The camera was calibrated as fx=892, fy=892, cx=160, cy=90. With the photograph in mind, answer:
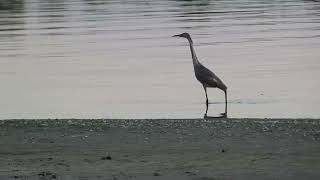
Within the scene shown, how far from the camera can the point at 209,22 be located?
165 ft

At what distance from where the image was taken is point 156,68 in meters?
26.2

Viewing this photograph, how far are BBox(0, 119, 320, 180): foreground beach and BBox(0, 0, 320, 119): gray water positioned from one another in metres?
3.12

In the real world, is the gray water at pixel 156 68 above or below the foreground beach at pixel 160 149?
below

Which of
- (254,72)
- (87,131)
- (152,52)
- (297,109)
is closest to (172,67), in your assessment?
(254,72)

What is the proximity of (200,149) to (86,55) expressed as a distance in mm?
20504

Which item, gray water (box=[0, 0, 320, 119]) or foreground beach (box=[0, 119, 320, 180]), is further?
gray water (box=[0, 0, 320, 119])

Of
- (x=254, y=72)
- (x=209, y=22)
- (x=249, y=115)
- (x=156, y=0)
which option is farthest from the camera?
(x=156, y=0)

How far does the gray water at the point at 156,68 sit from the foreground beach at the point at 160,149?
3.12 metres

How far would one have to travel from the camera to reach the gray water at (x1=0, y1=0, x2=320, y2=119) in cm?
1845

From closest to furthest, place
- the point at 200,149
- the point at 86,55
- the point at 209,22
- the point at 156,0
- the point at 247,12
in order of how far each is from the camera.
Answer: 1. the point at 200,149
2. the point at 86,55
3. the point at 209,22
4. the point at 247,12
5. the point at 156,0

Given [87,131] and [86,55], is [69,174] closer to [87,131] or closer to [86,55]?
[87,131]

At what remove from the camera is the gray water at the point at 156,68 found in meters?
18.5

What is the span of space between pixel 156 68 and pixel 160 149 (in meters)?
14.9

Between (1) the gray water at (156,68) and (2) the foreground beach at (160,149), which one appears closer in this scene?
(2) the foreground beach at (160,149)
